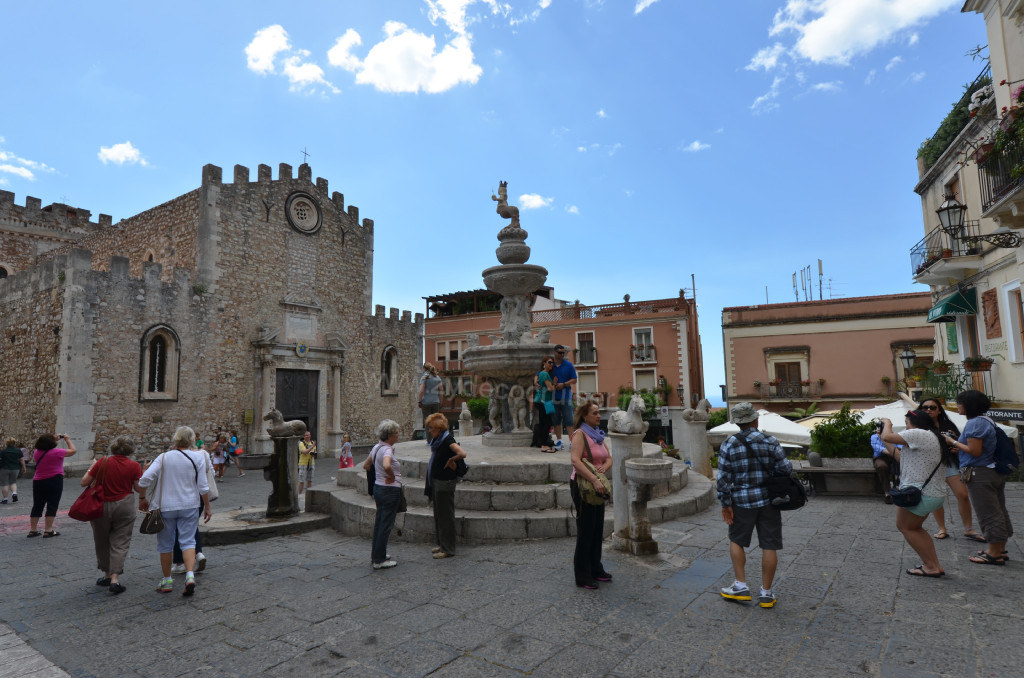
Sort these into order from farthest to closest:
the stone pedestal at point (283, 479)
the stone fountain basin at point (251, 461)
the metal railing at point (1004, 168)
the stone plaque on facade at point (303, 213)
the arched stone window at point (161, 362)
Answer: the stone plaque on facade at point (303, 213), the stone fountain basin at point (251, 461), the arched stone window at point (161, 362), the metal railing at point (1004, 168), the stone pedestal at point (283, 479)

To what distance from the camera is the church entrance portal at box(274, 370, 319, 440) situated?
2069 cm

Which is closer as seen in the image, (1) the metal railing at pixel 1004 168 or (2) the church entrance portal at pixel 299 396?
(1) the metal railing at pixel 1004 168

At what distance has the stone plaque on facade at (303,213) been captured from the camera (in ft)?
70.8

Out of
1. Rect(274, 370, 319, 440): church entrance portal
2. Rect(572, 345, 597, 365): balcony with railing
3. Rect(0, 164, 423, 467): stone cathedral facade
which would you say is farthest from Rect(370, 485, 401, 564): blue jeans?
Rect(572, 345, 597, 365): balcony with railing

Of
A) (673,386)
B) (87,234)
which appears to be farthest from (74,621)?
(673,386)

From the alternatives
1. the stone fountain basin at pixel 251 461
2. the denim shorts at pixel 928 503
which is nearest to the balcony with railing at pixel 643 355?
the stone fountain basin at pixel 251 461

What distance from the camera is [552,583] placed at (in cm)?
471

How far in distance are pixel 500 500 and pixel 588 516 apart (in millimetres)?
2223

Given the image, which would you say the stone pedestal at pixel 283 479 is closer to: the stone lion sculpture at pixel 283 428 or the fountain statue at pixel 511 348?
the stone lion sculpture at pixel 283 428

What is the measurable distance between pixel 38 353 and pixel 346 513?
15.0 meters

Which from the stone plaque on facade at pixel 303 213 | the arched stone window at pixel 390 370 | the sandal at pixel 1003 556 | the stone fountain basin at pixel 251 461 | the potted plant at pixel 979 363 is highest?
the stone plaque on facade at pixel 303 213

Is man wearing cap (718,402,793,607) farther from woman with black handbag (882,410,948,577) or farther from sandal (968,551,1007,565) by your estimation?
sandal (968,551,1007,565)

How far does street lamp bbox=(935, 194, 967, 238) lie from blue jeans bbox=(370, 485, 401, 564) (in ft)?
41.5

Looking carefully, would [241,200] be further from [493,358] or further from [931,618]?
[931,618]
